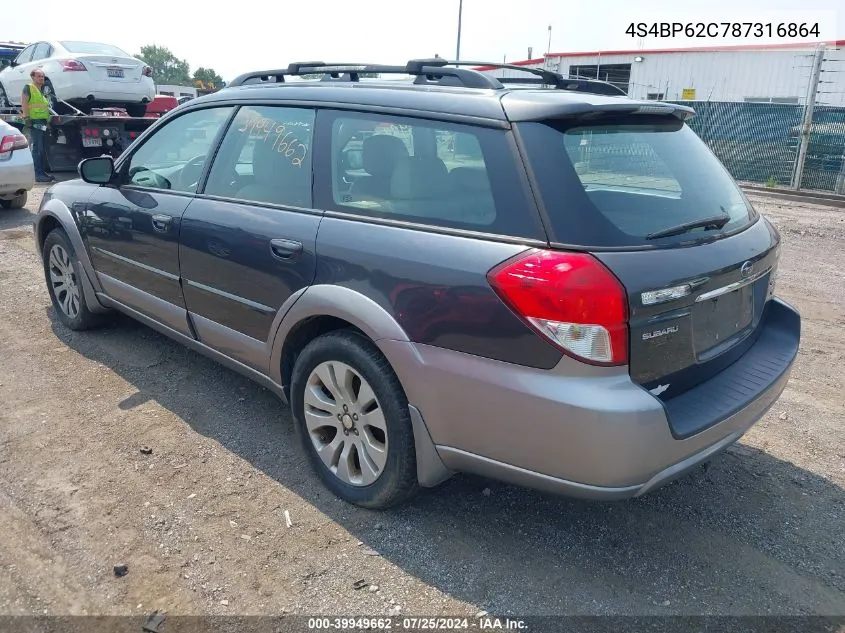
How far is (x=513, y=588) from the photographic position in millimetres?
2518

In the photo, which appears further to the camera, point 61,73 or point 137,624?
point 61,73

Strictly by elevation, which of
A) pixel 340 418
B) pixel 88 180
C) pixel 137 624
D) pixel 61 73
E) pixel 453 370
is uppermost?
pixel 61 73

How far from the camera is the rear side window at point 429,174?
7.95 feet

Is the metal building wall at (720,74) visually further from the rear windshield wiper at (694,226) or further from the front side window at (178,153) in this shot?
the front side window at (178,153)

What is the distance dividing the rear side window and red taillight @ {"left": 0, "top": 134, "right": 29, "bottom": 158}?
7.68m

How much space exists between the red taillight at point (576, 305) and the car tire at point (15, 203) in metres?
→ 9.62

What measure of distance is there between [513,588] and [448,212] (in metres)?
1.44

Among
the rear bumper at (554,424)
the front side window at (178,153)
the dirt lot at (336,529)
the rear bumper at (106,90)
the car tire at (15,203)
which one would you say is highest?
the rear bumper at (106,90)

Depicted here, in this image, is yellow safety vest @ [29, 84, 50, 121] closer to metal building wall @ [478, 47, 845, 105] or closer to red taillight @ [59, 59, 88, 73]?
red taillight @ [59, 59, 88, 73]

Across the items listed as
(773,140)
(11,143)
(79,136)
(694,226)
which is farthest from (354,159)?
(773,140)

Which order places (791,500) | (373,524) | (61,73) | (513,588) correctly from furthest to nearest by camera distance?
(61,73) < (791,500) < (373,524) < (513,588)

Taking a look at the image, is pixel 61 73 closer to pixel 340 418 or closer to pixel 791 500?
pixel 340 418

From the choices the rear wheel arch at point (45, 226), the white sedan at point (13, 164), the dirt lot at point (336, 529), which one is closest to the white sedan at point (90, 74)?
the white sedan at point (13, 164)

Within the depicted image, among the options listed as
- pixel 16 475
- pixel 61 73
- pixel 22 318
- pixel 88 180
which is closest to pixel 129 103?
pixel 61 73
